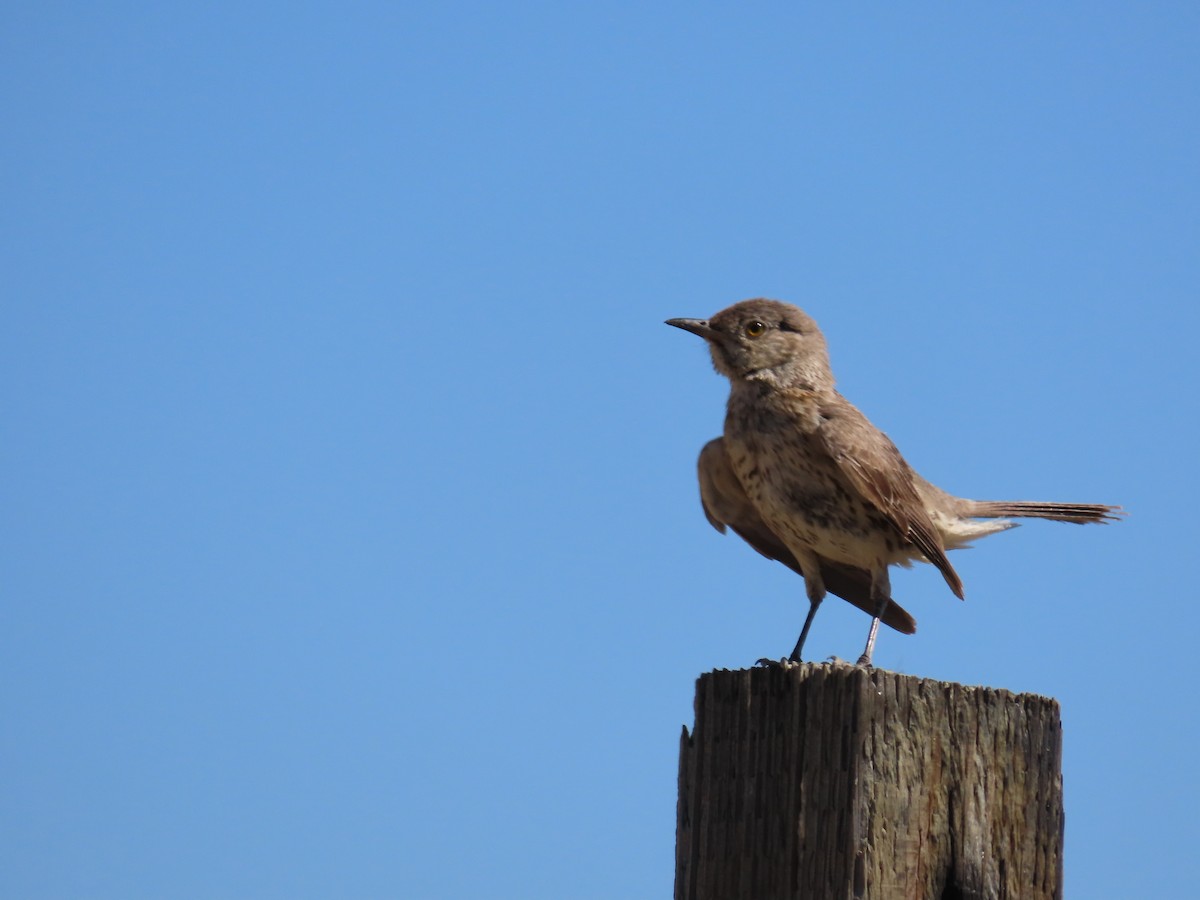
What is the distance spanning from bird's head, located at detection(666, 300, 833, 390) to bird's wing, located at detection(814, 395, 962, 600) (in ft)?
1.37

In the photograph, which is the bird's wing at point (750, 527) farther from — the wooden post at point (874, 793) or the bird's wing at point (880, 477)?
the wooden post at point (874, 793)

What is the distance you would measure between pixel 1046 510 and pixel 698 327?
2495 millimetres

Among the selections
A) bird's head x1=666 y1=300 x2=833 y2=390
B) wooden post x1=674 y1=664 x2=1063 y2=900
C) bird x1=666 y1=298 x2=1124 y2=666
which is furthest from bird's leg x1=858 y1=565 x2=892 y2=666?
wooden post x1=674 y1=664 x2=1063 y2=900

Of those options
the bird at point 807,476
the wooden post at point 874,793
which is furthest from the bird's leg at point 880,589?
the wooden post at point 874,793

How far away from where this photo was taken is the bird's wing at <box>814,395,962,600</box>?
6.12 meters

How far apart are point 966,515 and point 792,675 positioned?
4669 millimetres

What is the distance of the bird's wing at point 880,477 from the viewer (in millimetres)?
6125

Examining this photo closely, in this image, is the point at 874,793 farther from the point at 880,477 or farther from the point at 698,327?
the point at 698,327

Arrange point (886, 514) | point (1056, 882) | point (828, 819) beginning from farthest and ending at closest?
1. point (886, 514)
2. point (1056, 882)
3. point (828, 819)

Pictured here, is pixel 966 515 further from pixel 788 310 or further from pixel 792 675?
pixel 792 675

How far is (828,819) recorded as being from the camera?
296cm

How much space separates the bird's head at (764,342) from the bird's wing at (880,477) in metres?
0.42

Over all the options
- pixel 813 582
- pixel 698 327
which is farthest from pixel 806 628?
pixel 698 327

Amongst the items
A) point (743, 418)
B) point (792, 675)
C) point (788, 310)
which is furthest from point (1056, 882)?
point (788, 310)
